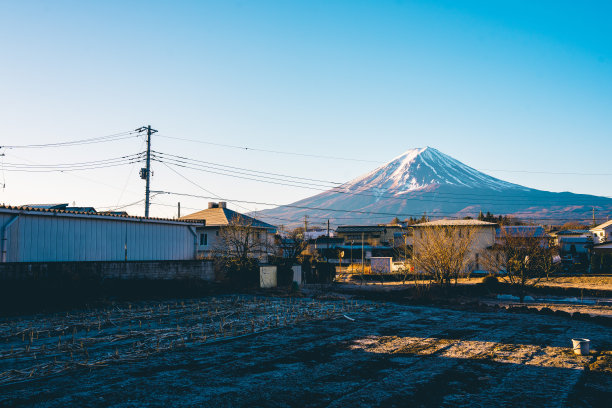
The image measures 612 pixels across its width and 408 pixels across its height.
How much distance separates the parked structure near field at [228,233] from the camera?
97.1 feet

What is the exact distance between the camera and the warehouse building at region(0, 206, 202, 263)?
18078mm

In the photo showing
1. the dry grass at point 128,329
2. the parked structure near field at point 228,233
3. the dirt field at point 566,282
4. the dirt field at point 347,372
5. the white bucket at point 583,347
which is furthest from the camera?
the dirt field at point 566,282

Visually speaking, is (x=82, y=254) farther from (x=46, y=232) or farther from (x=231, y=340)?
(x=231, y=340)

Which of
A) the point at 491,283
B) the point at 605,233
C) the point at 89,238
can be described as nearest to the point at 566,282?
the point at 491,283

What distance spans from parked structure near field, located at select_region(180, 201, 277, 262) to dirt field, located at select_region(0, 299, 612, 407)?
16793 mm

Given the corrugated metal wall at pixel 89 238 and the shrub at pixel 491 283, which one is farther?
the shrub at pixel 491 283

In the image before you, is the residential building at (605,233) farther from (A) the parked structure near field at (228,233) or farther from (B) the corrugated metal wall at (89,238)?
(B) the corrugated metal wall at (89,238)

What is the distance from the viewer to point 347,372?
324 inches

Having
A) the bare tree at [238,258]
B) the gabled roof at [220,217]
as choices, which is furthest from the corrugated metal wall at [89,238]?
the gabled roof at [220,217]

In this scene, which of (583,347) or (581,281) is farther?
(581,281)

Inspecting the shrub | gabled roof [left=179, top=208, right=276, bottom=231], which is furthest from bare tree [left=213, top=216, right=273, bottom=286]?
the shrub

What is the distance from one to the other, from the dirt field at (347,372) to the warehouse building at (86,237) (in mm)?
8654

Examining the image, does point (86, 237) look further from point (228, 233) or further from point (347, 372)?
point (347, 372)

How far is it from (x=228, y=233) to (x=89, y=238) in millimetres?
10697
